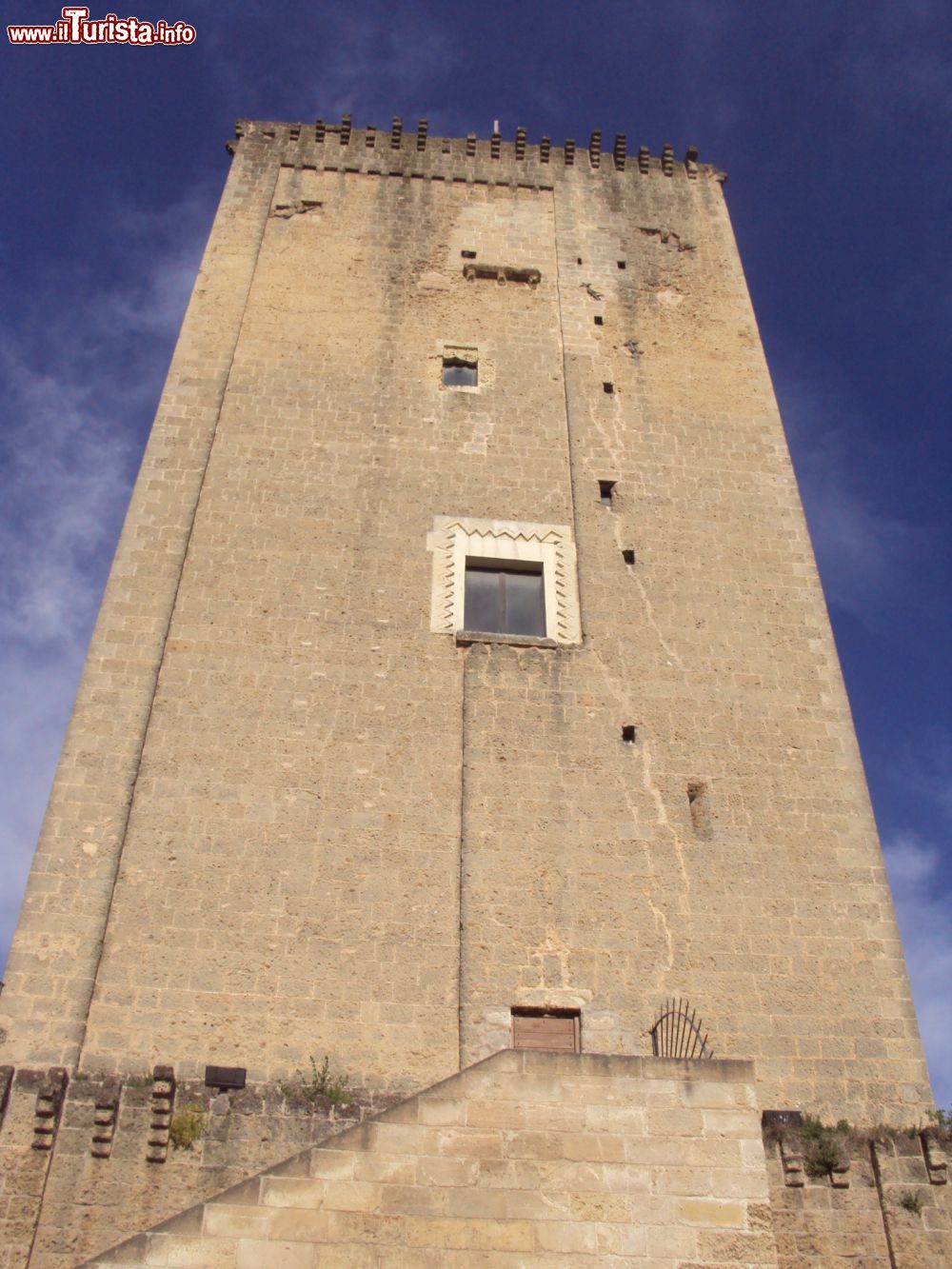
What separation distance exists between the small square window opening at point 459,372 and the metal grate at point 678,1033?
8511mm

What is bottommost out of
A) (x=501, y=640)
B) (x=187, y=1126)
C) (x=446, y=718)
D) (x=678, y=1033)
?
(x=187, y=1126)

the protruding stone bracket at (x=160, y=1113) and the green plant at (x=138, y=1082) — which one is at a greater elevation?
the green plant at (x=138, y=1082)

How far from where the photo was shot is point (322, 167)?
57.0 feet

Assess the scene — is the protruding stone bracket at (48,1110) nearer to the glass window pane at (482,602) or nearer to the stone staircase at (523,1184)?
the stone staircase at (523,1184)

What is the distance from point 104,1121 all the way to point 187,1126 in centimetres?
62

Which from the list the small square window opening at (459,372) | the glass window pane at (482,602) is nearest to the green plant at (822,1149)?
the glass window pane at (482,602)

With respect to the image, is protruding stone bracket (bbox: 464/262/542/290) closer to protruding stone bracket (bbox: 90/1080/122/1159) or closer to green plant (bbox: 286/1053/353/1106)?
green plant (bbox: 286/1053/353/1106)

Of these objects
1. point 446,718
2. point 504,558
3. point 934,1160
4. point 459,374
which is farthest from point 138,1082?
point 459,374

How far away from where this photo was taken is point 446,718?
11328 millimetres

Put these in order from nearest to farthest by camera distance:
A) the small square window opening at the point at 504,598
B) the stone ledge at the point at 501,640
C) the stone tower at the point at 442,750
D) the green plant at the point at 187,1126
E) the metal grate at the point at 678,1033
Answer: the green plant at the point at 187,1126, the stone tower at the point at 442,750, the metal grate at the point at 678,1033, the stone ledge at the point at 501,640, the small square window opening at the point at 504,598

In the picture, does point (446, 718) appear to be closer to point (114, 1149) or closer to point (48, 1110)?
point (114, 1149)

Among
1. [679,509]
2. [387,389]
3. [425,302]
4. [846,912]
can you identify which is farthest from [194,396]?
[846,912]

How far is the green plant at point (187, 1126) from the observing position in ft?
27.3

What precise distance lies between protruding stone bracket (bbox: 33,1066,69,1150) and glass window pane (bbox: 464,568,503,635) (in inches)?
239
